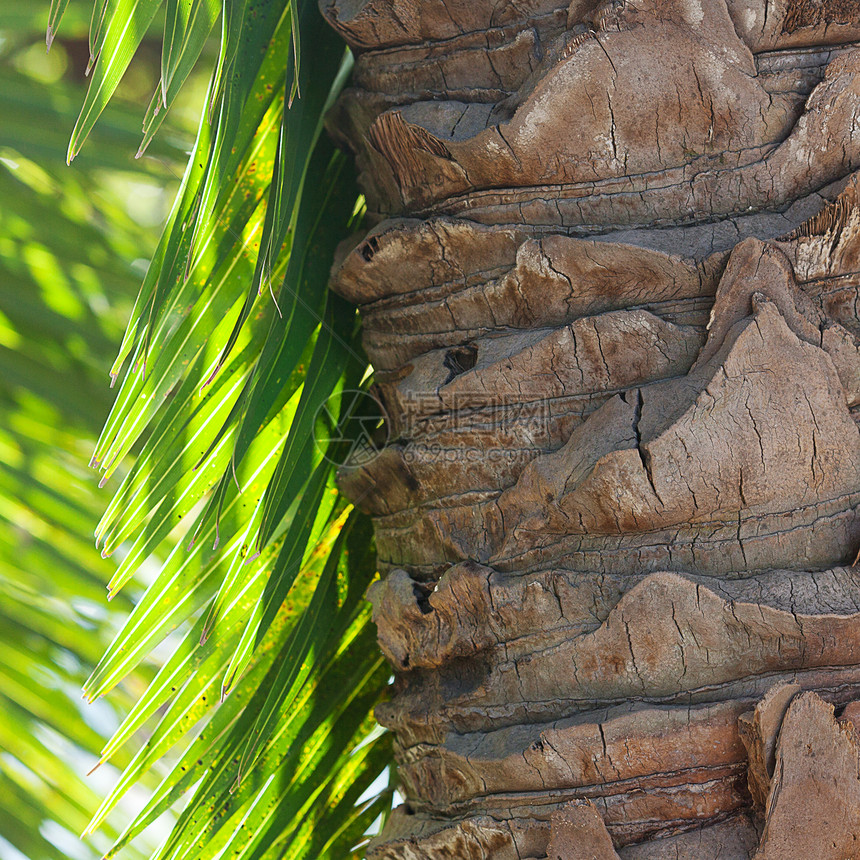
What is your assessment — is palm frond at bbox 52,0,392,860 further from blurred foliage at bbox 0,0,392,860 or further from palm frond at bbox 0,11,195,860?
palm frond at bbox 0,11,195,860

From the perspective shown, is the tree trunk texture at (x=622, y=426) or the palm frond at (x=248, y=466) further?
the palm frond at (x=248, y=466)

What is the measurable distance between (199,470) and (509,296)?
1.54 ft

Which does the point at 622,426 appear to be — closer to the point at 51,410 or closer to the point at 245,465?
the point at 245,465

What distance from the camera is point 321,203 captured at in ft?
3.47

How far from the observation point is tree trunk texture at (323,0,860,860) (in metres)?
0.70

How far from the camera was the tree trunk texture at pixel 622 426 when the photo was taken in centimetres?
70

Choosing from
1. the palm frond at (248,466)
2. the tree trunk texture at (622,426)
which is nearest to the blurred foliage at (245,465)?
the palm frond at (248,466)

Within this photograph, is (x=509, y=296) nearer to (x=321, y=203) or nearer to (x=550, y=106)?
(x=550, y=106)

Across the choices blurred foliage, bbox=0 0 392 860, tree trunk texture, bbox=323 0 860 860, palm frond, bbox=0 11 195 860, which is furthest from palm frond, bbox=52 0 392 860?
palm frond, bbox=0 11 195 860
